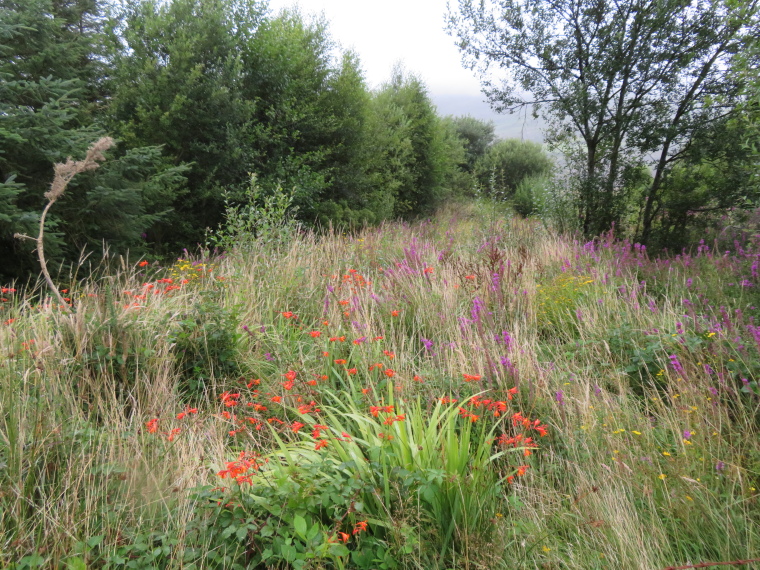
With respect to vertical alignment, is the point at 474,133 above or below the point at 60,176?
above

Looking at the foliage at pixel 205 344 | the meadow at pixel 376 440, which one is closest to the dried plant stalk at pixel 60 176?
the meadow at pixel 376 440

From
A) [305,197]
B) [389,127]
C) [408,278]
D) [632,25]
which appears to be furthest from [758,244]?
[389,127]

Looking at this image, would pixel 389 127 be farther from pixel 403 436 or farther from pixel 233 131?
pixel 403 436

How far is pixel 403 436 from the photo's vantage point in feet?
6.57

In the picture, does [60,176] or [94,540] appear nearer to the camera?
[94,540]

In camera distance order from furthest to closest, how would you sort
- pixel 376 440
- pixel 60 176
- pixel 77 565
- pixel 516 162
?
1. pixel 516 162
2. pixel 60 176
3. pixel 376 440
4. pixel 77 565

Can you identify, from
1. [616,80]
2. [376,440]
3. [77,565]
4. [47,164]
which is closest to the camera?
[77,565]

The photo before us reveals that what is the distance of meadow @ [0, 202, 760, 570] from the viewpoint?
1.64 m

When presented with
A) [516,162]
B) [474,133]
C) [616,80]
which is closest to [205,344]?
[616,80]

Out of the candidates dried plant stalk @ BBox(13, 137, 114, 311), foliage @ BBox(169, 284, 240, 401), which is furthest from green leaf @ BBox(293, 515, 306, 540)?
dried plant stalk @ BBox(13, 137, 114, 311)

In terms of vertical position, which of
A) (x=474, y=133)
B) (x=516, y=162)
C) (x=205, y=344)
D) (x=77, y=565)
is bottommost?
(x=77, y=565)

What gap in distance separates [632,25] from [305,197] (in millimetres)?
6412

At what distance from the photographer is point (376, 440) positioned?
2105mm

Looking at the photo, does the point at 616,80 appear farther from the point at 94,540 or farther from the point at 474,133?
the point at 474,133
